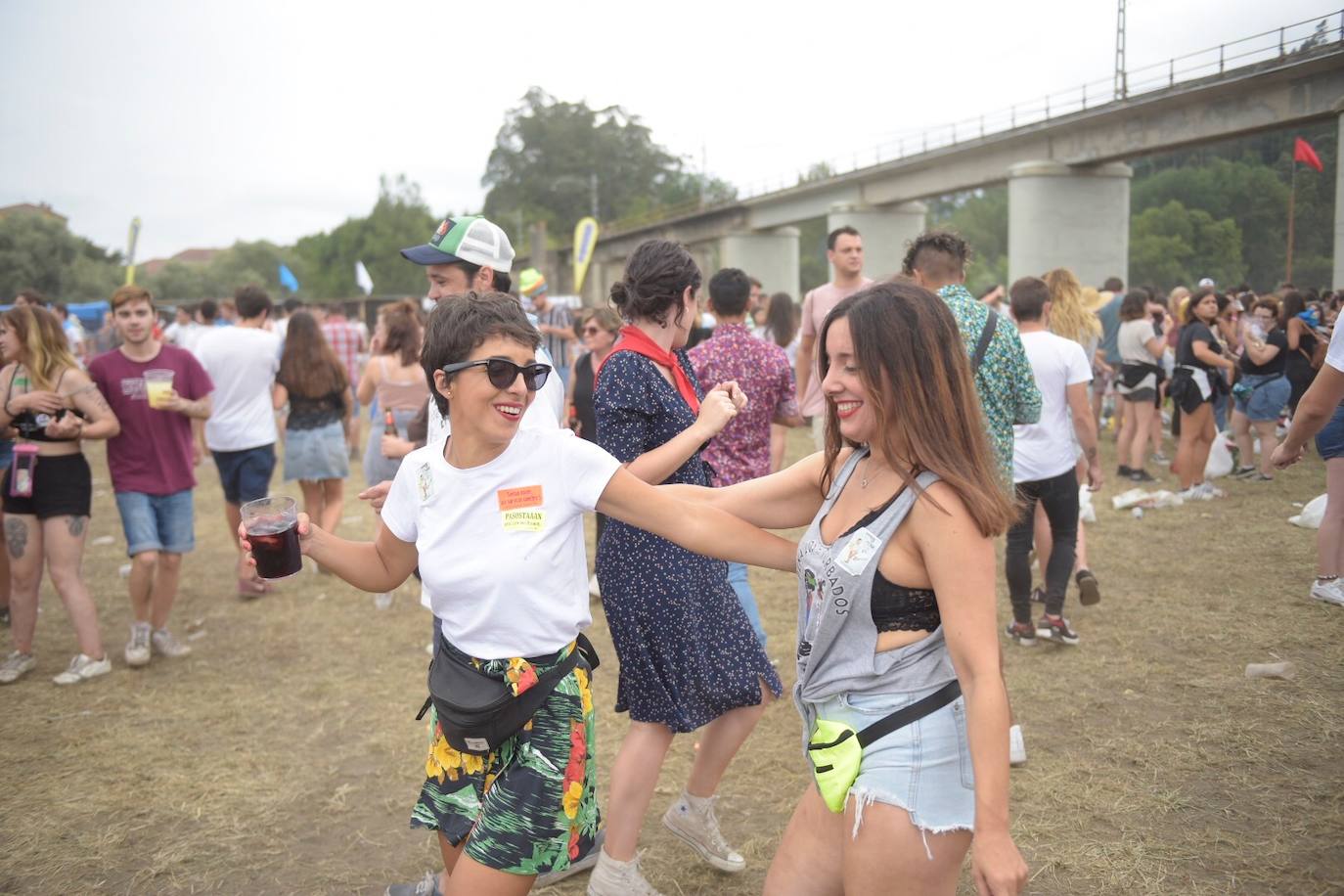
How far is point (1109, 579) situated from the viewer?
690 cm

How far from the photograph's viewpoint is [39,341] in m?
5.49

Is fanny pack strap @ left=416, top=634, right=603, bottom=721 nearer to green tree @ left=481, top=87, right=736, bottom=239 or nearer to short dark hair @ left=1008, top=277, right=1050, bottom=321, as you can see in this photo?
short dark hair @ left=1008, top=277, right=1050, bottom=321

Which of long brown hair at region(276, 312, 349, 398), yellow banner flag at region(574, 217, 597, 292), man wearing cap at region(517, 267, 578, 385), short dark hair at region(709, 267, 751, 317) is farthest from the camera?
yellow banner flag at region(574, 217, 597, 292)

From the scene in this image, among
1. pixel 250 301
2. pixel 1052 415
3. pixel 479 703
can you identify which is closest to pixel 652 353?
pixel 479 703

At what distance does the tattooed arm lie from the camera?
5.52 metres

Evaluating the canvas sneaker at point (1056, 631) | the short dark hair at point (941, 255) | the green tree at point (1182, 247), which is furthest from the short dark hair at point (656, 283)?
the green tree at point (1182, 247)

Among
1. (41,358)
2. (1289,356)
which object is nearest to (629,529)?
(41,358)

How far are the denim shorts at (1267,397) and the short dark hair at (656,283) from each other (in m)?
8.49

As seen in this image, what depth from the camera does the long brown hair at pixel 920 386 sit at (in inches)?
Answer: 76.9

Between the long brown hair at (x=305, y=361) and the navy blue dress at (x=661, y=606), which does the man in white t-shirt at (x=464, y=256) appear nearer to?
the navy blue dress at (x=661, y=606)

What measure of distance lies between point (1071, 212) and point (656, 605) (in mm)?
27890

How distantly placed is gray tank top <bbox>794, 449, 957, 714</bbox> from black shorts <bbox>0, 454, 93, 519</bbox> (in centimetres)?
508

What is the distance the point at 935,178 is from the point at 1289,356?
25.8 metres

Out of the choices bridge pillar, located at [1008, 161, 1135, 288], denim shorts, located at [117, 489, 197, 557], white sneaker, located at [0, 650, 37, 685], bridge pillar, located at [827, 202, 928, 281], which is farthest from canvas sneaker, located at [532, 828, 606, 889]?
bridge pillar, located at [827, 202, 928, 281]
